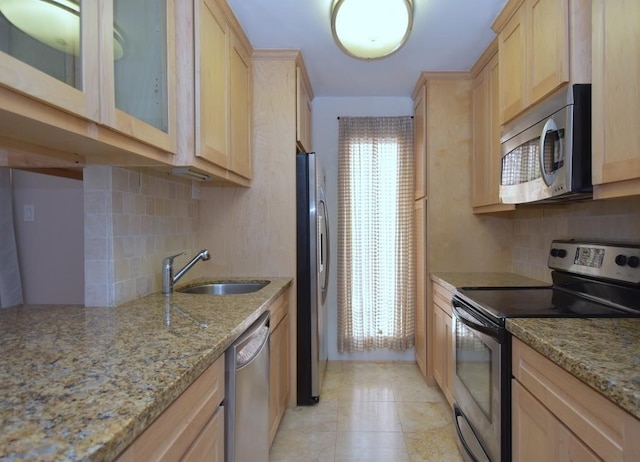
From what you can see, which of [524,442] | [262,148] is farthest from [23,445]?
[262,148]

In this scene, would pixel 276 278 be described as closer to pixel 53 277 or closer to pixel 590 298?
pixel 53 277

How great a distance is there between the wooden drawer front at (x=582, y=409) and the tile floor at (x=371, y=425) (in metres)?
1.01

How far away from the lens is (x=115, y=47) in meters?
1.11

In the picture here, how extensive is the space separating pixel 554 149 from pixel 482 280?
1140 millimetres

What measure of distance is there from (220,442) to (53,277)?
4.49ft

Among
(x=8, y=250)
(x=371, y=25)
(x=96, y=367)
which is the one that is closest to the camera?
(x=96, y=367)

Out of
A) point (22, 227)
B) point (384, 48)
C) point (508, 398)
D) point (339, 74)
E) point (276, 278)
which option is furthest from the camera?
point (339, 74)

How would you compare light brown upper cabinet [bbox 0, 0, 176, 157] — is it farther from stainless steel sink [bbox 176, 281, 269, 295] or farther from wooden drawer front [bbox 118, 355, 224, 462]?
stainless steel sink [bbox 176, 281, 269, 295]

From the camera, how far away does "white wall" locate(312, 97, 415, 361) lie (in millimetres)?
3334

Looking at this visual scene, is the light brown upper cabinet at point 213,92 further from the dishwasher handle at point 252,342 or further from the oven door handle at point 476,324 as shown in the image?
the oven door handle at point 476,324

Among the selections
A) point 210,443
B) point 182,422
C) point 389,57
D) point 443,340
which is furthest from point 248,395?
point 389,57

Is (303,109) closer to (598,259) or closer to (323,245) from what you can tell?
(323,245)

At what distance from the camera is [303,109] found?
2.82 meters

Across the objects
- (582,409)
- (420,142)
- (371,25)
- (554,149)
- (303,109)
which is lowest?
(582,409)
